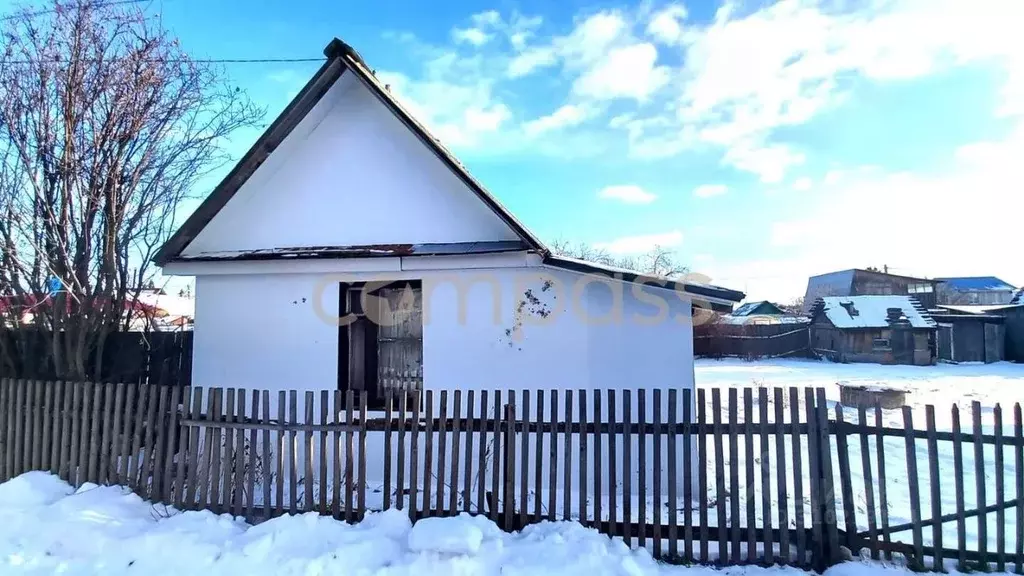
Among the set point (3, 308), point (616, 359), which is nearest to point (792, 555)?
point (616, 359)

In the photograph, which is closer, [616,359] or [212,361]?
[616,359]

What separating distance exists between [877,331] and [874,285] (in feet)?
102

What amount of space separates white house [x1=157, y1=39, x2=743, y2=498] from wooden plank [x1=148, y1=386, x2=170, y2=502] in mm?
1377

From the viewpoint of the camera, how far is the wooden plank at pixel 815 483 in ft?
12.9

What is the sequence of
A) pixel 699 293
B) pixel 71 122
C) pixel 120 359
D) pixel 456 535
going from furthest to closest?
pixel 120 359 → pixel 71 122 → pixel 699 293 → pixel 456 535

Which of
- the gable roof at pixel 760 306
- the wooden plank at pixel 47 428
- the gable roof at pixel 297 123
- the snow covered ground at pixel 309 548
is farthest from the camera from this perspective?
the gable roof at pixel 760 306

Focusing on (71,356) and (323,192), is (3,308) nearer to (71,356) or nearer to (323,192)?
(71,356)

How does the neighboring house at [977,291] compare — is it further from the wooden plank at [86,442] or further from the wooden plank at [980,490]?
the wooden plank at [86,442]

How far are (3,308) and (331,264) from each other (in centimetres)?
519

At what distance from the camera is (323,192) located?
6379 mm

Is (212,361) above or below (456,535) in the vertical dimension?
above

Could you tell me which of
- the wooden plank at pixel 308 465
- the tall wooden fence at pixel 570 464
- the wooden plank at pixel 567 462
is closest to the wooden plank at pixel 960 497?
the tall wooden fence at pixel 570 464

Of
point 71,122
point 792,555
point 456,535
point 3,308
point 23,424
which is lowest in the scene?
point 792,555

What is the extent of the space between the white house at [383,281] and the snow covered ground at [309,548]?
6.70 ft
